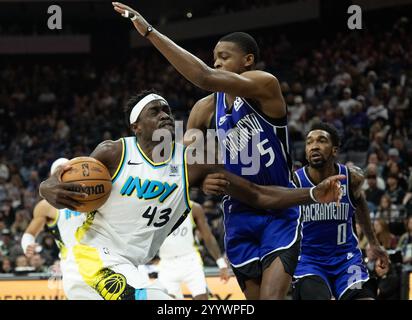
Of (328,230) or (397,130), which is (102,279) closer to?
(328,230)

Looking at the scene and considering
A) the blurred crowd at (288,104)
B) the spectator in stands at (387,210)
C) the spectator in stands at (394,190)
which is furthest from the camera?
the blurred crowd at (288,104)

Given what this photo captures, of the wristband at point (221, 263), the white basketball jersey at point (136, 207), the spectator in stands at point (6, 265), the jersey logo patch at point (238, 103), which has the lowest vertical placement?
the spectator in stands at point (6, 265)

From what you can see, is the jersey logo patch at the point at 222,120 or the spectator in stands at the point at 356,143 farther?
the spectator in stands at the point at 356,143

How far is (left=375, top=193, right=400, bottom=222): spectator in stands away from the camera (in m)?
9.52

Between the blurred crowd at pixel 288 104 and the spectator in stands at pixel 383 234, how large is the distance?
14 mm

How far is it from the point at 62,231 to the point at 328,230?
210 cm

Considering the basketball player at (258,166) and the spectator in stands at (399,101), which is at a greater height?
the spectator in stands at (399,101)

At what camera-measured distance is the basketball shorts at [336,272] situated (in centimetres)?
539

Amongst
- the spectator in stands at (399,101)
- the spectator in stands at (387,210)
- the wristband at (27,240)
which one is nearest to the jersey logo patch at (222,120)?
the wristband at (27,240)

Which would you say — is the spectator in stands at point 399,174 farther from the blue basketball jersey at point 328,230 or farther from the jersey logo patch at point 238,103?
the jersey logo patch at point 238,103

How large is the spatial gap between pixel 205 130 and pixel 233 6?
1594 centimetres

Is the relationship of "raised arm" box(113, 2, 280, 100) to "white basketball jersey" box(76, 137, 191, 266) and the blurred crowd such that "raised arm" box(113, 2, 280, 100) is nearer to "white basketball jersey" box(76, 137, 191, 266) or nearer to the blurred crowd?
"white basketball jersey" box(76, 137, 191, 266)
